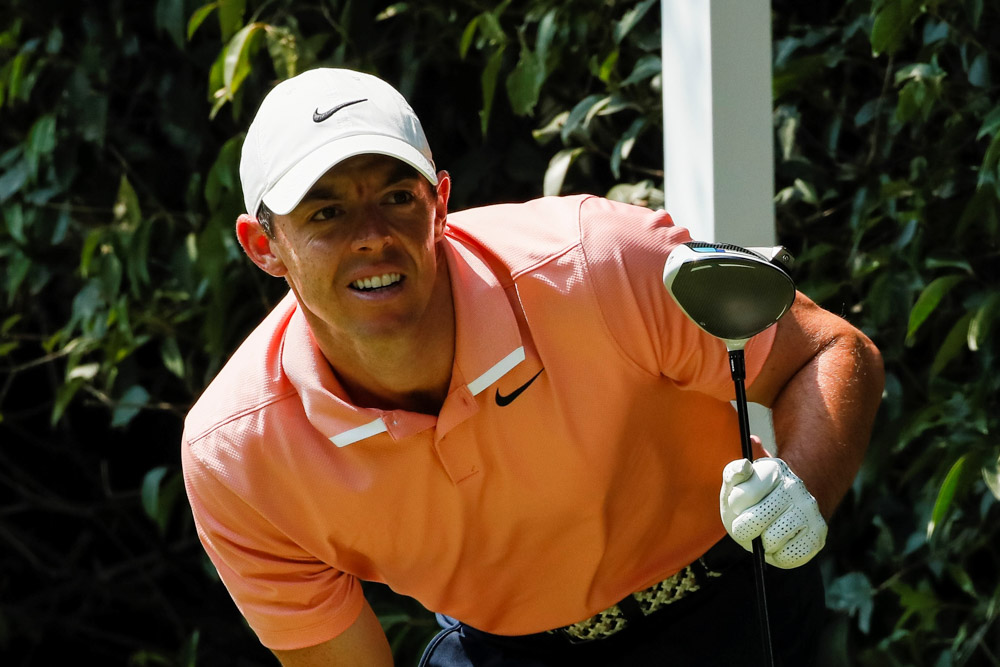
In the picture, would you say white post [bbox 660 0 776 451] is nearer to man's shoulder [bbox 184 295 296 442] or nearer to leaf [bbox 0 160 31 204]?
man's shoulder [bbox 184 295 296 442]

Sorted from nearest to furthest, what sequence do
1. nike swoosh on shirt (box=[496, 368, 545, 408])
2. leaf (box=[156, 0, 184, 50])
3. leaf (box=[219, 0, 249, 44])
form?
nike swoosh on shirt (box=[496, 368, 545, 408])
leaf (box=[219, 0, 249, 44])
leaf (box=[156, 0, 184, 50])

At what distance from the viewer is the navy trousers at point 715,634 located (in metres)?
1.88

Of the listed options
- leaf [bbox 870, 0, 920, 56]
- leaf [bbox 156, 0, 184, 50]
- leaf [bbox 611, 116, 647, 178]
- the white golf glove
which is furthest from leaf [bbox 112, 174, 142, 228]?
the white golf glove

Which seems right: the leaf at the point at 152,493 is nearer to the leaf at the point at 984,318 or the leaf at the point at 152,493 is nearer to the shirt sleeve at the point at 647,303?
the shirt sleeve at the point at 647,303

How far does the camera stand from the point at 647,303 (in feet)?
5.56

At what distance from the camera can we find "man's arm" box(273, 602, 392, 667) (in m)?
1.92

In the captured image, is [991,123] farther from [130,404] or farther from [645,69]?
[130,404]

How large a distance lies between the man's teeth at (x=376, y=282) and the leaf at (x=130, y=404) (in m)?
1.39

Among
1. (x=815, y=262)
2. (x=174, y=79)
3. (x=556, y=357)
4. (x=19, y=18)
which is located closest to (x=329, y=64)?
(x=174, y=79)

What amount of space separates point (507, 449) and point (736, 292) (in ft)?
1.44

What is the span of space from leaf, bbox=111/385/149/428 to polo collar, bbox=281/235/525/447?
50.6 inches

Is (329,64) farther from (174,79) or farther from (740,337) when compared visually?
(740,337)

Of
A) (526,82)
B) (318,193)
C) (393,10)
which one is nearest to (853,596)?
(526,82)

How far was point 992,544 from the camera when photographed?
2484 mm
